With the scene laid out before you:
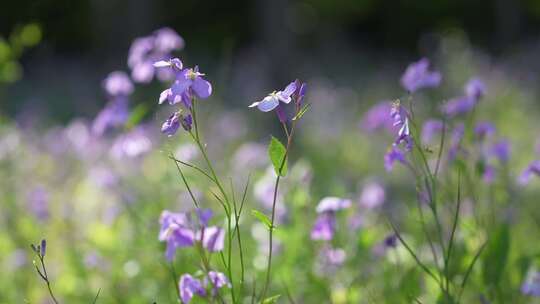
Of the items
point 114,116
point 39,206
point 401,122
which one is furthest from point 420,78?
point 39,206

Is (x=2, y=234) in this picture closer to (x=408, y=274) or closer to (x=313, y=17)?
(x=408, y=274)

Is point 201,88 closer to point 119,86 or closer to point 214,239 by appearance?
point 214,239

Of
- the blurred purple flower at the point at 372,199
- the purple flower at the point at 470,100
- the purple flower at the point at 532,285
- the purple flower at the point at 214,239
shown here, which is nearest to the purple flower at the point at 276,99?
Answer: the purple flower at the point at 214,239

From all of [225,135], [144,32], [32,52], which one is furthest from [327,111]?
[32,52]

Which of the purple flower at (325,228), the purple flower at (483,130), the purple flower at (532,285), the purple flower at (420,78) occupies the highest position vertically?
the purple flower at (420,78)

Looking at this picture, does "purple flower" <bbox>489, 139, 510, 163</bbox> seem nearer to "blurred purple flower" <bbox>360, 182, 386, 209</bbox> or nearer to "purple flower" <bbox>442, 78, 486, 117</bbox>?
"purple flower" <bbox>442, 78, 486, 117</bbox>

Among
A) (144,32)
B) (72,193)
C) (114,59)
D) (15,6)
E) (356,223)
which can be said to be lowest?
(356,223)

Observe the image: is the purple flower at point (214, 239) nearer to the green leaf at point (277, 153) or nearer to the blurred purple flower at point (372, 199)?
the green leaf at point (277, 153)
